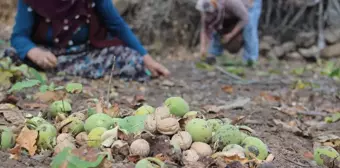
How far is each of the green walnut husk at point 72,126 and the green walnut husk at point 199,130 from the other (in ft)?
1.16

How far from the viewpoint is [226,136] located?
1.74 metres

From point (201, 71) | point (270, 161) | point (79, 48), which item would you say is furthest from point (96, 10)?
point (270, 161)

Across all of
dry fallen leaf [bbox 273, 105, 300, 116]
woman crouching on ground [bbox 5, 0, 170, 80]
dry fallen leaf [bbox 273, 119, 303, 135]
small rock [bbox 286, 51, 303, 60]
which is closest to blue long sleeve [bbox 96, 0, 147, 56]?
woman crouching on ground [bbox 5, 0, 170, 80]

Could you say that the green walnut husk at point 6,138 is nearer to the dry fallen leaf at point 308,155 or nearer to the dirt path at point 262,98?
the dirt path at point 262,98

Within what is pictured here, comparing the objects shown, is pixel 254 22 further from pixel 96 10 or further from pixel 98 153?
pixel 98 153

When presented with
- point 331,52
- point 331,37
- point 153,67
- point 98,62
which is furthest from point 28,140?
point 331,37

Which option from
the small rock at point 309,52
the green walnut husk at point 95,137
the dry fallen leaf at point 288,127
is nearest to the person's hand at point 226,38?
the small rock at point 309,52

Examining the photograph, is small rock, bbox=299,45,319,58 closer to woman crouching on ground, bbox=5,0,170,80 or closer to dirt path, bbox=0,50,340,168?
dirt path, bbox=0,50,340,168

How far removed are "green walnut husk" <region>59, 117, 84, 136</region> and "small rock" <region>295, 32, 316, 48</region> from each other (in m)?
6.15

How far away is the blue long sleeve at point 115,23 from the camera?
391cm

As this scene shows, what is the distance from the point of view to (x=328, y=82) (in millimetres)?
4715

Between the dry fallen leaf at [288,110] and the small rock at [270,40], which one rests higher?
the dry fallen leaf at [288,110]

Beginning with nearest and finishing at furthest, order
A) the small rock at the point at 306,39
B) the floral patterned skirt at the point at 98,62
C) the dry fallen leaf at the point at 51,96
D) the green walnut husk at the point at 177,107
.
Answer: the green walnut husk at the point at 177,107 → the dry fallen leaf at the point at 51,96 → the floral patterned skirt at the point at 98,62 → the small rock at the point at 306,39

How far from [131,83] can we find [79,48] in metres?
0.47
